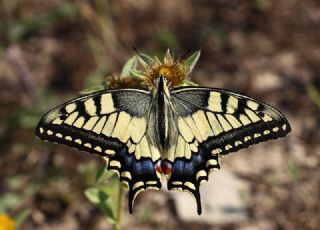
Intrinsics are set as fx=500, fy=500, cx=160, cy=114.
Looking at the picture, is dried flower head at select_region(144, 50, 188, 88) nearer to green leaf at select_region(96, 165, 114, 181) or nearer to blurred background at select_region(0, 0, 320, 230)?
green leaf at select_region(96, 165, 114, 181)

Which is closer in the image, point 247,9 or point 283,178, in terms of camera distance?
point 283,178

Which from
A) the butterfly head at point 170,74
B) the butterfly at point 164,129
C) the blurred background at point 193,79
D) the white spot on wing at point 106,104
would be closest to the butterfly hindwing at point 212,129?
the butterfly at point 164,129

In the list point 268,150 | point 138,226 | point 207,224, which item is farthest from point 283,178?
point 138,226

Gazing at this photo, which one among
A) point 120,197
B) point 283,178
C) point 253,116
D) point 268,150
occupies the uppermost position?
point 268,150

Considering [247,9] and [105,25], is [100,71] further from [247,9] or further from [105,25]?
[247,9]

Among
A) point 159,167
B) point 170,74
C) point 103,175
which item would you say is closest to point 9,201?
point 103,175

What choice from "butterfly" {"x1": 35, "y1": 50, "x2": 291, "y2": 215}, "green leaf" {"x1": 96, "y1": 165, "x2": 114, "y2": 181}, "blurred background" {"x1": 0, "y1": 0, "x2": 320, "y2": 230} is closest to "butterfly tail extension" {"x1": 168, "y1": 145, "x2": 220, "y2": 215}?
"butterfly" {"x1": 35, "y1": 50, "x2": 291, "y2": 215}

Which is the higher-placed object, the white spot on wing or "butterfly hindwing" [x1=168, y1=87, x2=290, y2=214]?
the white spot on wing

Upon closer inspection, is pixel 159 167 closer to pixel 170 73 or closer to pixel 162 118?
pixel 162 118
